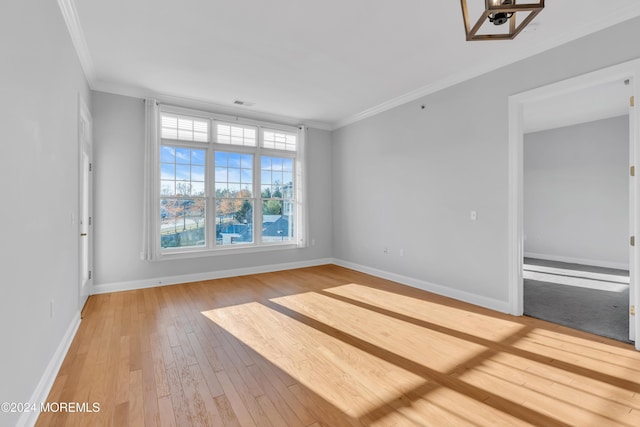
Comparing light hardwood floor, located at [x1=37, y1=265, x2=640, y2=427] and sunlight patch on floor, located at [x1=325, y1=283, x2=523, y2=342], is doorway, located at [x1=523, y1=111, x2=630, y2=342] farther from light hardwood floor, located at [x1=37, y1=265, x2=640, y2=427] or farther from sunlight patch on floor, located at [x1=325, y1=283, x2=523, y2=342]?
light hardwood floor, located at [x1=37, y1=265, x2=640, y2=427]

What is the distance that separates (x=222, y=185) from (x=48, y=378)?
3726mm

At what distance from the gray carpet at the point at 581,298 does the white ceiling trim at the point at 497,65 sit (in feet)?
9.85

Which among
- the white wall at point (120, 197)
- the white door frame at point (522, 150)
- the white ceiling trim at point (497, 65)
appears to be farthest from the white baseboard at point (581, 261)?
the white wall at point (120, 197)

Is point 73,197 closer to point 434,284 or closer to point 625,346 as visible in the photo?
point 434,284

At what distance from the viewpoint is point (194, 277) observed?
16.5ft

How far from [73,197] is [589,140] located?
9.05 metres

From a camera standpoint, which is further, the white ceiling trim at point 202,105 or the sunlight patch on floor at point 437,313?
the white ceiling trim at point 202,105

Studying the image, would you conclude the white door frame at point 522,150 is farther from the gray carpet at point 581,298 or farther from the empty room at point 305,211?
the gray carpet at point 581,298

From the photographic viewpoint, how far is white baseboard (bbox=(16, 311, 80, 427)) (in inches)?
65.2

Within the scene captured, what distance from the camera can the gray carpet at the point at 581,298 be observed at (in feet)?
10.5

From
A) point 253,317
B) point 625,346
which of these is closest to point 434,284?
point 625,346

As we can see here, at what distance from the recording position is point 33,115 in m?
1.90

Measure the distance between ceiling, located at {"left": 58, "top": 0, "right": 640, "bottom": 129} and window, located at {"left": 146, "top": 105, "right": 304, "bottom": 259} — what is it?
683mm

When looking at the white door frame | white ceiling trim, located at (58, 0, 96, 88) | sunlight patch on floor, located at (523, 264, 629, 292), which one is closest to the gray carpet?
sunlight patch on floor, located at (523, 264, 629, 292)
